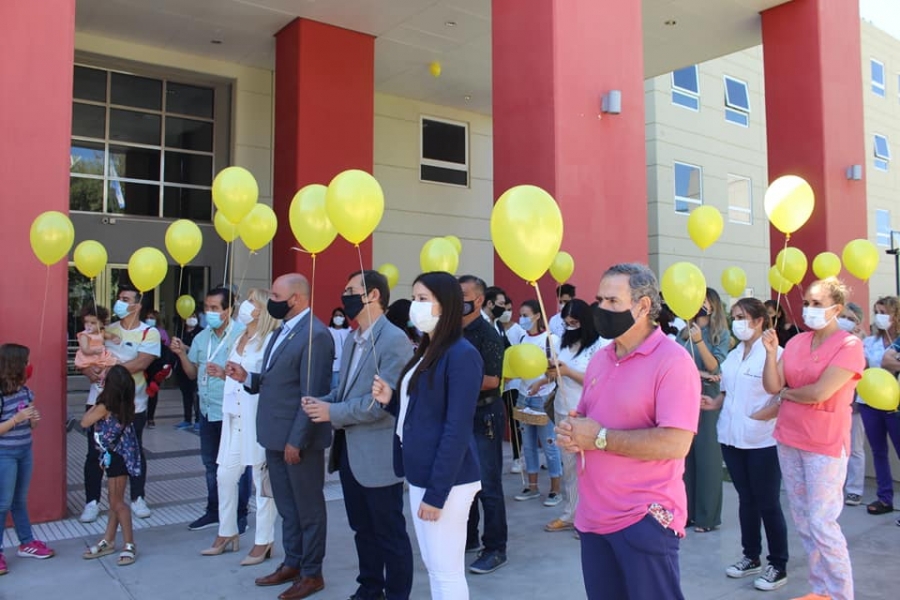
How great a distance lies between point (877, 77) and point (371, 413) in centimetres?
2708

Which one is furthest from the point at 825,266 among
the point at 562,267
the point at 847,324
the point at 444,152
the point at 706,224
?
the point at 444,152

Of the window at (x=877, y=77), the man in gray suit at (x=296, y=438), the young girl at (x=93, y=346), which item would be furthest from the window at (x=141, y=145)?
the window at (x=877, y=77)

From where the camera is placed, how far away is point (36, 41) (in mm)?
5766

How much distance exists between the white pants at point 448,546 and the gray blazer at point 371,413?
1.95 feet

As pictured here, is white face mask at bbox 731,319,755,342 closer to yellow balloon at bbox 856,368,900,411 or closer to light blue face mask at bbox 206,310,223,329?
yellow balloon at bbox 856,368,900,411

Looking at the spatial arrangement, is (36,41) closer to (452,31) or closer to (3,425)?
(3,425)

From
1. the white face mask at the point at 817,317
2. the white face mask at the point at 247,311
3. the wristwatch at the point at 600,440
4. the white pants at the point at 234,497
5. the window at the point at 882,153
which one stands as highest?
the window at the point at 882,153

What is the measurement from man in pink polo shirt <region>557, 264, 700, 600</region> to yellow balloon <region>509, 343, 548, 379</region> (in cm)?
211

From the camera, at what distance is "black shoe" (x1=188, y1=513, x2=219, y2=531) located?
5.49 m

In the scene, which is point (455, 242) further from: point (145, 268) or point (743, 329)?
point (743, 329)

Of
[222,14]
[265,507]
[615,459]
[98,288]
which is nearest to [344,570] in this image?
[265,507]

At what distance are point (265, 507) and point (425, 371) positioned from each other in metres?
2.13

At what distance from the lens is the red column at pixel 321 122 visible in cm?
1068

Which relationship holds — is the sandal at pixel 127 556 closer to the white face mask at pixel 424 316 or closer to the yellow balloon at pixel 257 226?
the yellow balloon at pixel 257 226
